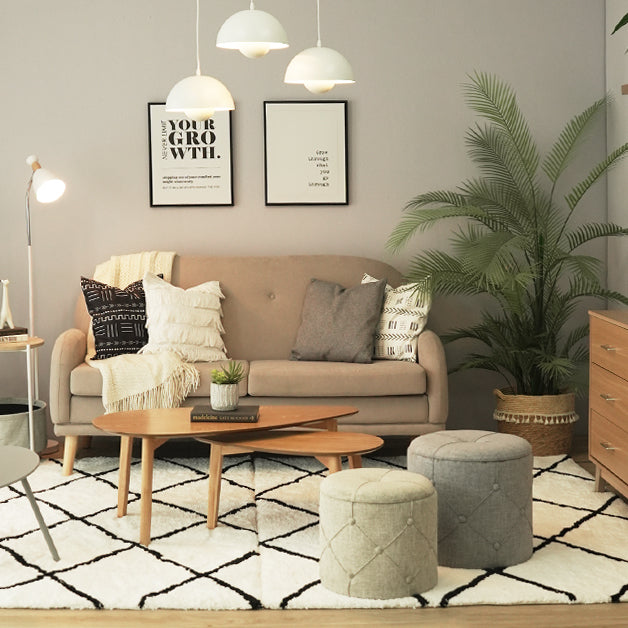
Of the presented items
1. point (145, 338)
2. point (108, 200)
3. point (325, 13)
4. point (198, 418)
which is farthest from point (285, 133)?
point (198, 418)

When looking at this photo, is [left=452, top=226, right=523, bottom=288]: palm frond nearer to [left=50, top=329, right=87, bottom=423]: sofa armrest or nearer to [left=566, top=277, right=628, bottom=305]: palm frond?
[left=566, top=277, right=628, bottom=305]: palm frond

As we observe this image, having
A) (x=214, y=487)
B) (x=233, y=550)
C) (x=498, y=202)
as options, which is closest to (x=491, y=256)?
(x=498, y=202)

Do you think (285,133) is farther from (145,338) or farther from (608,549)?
(608,549)

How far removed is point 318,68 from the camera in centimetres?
332

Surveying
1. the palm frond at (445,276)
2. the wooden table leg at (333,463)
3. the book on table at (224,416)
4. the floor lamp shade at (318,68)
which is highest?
the floor lamp shade at (318,68)

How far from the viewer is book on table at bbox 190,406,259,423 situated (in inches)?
135

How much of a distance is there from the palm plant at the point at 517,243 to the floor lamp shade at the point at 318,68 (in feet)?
4.13

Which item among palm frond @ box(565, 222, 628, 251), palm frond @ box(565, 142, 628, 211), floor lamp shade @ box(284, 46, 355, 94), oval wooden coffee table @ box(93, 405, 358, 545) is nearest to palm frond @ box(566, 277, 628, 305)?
palm frond @ box(565, 222, 628, 251)

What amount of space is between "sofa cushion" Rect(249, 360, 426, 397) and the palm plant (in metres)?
0.51

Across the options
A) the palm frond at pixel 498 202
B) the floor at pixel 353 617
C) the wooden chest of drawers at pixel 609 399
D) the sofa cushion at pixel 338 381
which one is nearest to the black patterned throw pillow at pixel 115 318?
the sofa cushion at pixel 338 381

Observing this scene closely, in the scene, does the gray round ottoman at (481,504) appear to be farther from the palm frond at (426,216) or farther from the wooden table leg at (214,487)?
the palm frond at (426,216)

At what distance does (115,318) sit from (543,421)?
2175 mm

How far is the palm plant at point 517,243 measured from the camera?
4.55 m

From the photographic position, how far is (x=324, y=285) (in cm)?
482
